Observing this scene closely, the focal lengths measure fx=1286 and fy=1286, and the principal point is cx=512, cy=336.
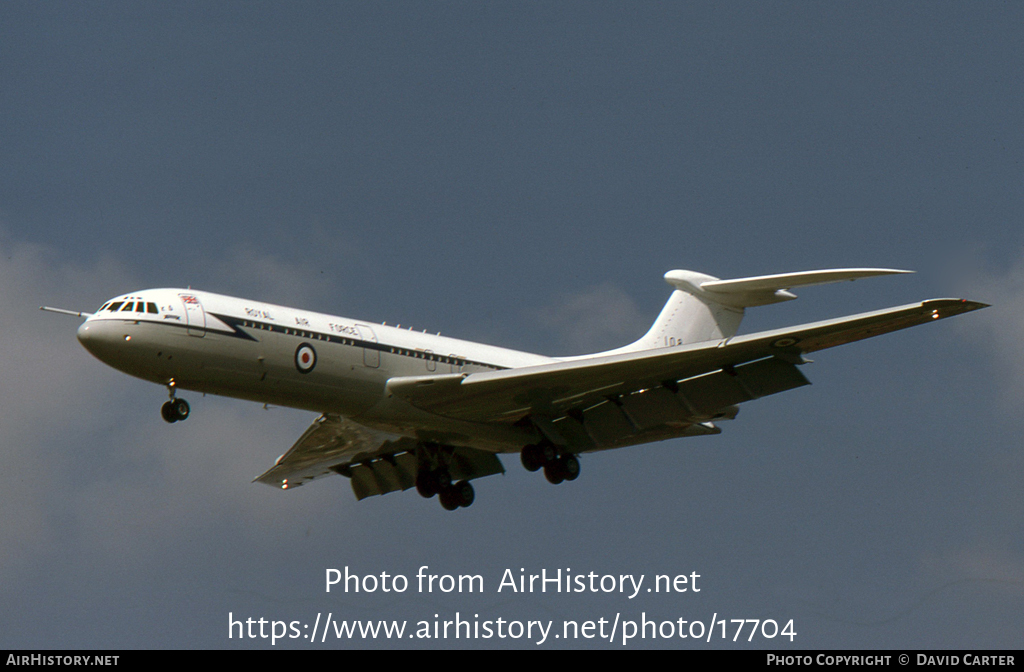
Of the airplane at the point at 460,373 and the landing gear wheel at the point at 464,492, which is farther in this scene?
the landing gear wheel at the point at 464,492

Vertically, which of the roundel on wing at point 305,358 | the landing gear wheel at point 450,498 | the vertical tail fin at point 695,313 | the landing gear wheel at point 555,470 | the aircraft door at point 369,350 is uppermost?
the vertical tail fin at point 695,313

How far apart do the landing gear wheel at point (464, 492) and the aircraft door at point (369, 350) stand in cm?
643

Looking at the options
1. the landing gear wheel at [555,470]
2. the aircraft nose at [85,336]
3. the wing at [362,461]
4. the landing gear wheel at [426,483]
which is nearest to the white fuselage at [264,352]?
the aircraft nose at [85,336]

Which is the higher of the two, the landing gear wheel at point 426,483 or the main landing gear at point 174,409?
the landing gear wheel at point 426,483

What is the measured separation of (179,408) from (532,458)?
9.10 metres

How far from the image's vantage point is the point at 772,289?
33.6 metres

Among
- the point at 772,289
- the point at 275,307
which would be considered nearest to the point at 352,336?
the point at 275,307

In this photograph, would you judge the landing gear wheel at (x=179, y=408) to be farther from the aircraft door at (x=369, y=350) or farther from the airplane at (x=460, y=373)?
the aircraft door at (x=369, y=350)

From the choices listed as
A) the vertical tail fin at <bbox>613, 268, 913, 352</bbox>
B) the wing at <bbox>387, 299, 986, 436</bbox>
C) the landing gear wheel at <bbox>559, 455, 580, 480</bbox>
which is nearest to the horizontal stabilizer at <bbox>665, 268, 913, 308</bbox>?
the vertical tail fin at <bbox>613, 268, 913, 352</bbox>

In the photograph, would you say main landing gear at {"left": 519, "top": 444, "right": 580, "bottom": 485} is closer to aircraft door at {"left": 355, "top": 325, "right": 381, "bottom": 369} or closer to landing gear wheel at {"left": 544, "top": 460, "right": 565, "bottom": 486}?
landing gear wheel at {"left": 544, "top": 460, "right": 565, "bottom": 486}

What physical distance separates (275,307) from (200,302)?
1.77m

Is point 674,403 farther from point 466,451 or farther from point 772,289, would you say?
point 466,451

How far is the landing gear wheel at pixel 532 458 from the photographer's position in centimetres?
3228

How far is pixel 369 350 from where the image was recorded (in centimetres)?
2998
